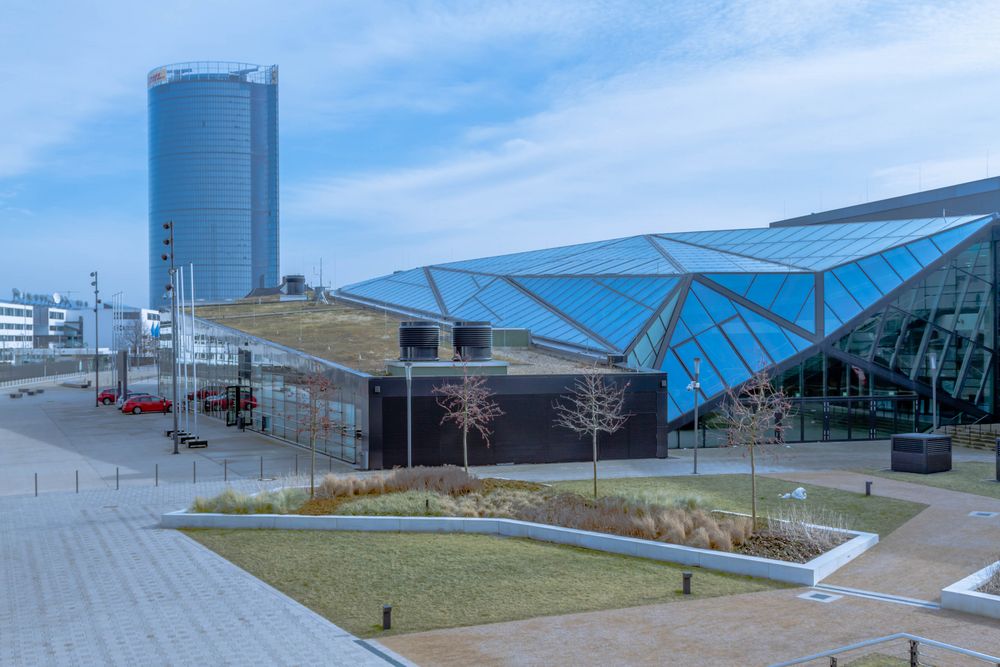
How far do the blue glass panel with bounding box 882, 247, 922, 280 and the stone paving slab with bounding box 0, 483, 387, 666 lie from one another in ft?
110

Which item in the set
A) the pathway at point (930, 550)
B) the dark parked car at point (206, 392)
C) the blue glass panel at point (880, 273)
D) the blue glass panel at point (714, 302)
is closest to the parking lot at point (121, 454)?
the dark parked car at point (206, 392)

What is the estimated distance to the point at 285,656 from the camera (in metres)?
11.2

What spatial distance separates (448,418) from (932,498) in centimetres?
1448

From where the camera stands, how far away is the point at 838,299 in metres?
39.0

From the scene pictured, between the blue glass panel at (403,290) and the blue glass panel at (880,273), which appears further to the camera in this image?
the blue glass panel at (403,290)

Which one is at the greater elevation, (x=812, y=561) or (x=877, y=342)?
(x=877, y=342)

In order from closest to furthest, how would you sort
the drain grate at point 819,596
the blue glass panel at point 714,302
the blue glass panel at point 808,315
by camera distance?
the drain grate at point 819,596 → the blue glass panel at point 714,302 → the blue glass panel at point 808,315

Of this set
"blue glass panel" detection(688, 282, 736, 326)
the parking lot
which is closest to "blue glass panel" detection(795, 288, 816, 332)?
"blue glass panel" detection(688, 282, 736, 326)

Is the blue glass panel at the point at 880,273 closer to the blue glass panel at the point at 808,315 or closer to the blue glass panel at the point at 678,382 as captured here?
the blue glass panel at the point at 808,315

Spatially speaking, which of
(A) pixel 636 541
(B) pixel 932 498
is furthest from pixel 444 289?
(A) pixel 636 541

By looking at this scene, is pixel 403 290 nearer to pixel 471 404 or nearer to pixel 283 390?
pixel 283 390

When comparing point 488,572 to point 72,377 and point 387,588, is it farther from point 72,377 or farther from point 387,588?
point 72,377

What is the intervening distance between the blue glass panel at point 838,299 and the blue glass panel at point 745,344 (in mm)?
4283

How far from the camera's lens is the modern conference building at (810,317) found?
36.5m
